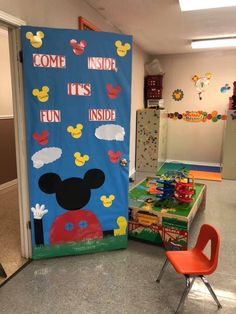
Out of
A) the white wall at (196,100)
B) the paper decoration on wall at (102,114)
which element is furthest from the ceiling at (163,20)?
the paper decoration on wall at (102,114)

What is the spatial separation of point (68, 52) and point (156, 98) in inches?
160

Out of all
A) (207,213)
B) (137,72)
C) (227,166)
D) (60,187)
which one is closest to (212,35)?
(137,72)

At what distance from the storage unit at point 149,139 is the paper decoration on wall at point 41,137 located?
11.8 ft

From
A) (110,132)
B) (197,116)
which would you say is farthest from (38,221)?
(197,116)

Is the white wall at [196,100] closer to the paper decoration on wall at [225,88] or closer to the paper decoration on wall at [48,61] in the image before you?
the paper decoration on wall at [225,88]

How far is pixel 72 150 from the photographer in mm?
2410

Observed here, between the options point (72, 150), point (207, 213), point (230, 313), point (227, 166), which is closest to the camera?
point (230, 313)

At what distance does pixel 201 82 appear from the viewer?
243 inches

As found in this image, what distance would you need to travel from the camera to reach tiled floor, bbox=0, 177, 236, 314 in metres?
1.93

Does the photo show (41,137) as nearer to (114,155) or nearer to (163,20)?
(114,155)

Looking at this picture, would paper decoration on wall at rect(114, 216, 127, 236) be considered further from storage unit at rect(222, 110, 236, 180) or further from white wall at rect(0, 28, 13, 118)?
storage unit at rect(222, 110, 236, 180)

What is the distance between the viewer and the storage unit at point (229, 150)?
17.1 feet

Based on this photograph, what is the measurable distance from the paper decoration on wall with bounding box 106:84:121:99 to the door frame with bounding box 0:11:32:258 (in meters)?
0.74

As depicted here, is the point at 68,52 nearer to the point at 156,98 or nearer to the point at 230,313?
the point at 230,313
